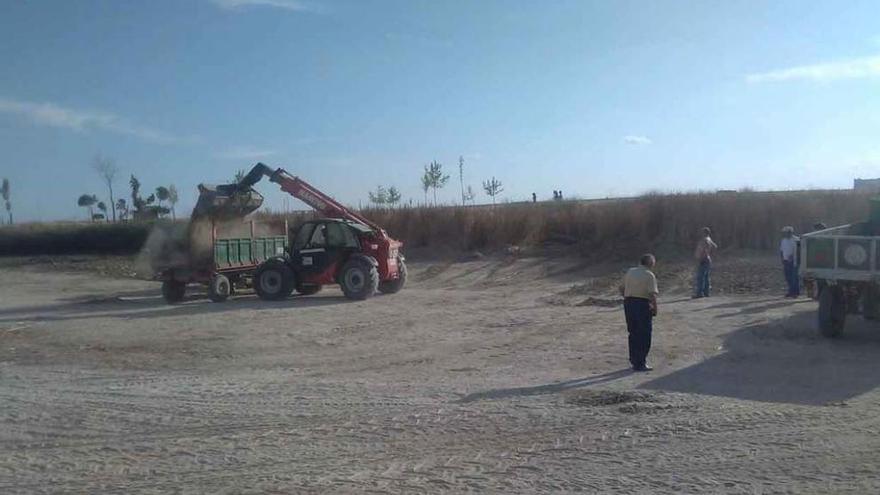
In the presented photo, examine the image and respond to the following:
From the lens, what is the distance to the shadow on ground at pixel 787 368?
1071cm

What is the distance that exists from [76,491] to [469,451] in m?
3.41

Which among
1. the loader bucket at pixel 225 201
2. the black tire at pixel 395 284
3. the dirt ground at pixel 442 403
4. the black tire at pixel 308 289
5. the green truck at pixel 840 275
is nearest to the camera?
the dirt ground at pixel 442 403

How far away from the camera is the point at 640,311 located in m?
12.4

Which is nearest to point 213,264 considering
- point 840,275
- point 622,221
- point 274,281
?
point 274,281

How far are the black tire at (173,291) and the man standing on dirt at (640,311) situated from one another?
15.2 meters

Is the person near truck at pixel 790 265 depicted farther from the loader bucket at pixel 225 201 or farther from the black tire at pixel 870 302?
the loader bucket at pixel 225 201

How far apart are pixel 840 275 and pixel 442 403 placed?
7.56 metres

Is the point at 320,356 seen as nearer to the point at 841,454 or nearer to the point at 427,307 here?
the point at 427,307

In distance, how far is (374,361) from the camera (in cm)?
1396

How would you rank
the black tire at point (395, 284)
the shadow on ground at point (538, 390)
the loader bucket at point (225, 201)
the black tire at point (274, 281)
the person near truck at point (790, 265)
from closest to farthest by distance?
the shadow on ground at point (538, 390), the person near truck at point (790, 265), the black tire at point (274, 281), the loader bucket at point (225, 201), the black tire at point (395, 284)

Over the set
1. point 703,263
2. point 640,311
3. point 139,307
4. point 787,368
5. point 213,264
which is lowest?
point 787,368

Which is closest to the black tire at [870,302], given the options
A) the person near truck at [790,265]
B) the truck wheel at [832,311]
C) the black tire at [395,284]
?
the truck wheel at [832,311]

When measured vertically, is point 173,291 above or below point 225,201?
below

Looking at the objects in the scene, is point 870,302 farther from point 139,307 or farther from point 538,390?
point 139,307
